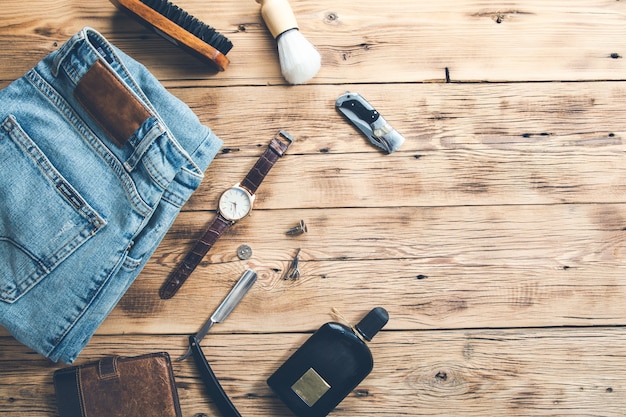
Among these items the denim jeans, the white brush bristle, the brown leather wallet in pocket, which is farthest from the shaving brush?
the brown leather wallet in pocket

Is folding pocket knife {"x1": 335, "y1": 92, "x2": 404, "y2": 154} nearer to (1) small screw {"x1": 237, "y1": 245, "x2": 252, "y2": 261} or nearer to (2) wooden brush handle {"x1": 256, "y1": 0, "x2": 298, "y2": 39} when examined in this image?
(2) wooden brush handle {"x1": 256, "y1": 0, "x2": 298, "y2": 39}

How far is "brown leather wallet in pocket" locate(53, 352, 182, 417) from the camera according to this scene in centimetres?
93

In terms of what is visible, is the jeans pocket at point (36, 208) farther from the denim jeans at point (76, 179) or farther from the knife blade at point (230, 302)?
the knife blade at point (230, 302)

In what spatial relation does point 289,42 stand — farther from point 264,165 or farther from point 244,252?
point 244,252

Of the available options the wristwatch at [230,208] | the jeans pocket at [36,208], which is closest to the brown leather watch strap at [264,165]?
the wristwatch at [230,208]

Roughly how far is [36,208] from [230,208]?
0.32m

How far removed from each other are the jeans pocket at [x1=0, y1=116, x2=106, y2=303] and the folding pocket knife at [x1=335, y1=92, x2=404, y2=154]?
48 centimetres

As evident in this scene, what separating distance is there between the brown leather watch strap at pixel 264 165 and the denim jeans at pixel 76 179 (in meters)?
0.12

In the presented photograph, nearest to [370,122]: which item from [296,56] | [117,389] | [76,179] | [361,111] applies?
[361,111]

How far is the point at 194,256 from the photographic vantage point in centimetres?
97

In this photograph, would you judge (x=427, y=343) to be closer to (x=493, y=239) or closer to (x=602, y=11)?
(x=493, y=239)

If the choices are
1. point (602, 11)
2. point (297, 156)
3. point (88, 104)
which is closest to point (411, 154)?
point (297, 156)

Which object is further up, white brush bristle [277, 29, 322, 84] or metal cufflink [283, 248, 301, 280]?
white brush bristle [277, 29, 322, 84]

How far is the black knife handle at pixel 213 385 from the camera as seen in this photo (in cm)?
96
